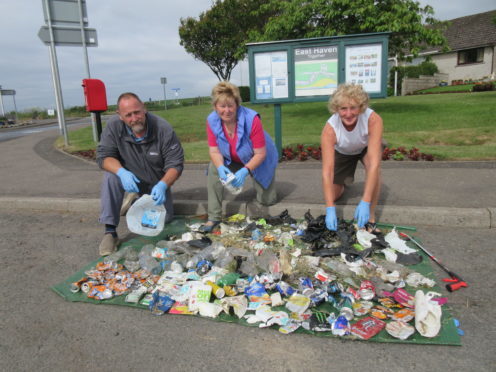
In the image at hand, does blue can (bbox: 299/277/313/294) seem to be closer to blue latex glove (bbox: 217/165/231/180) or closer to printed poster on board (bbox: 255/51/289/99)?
blue latex glove (bbox: 217/165/231/180)

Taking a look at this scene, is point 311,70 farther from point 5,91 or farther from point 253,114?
point 5,91

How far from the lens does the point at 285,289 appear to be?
8.54ft

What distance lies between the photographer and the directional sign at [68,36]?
32.5ft

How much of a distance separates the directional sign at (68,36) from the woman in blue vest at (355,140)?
9.25 m

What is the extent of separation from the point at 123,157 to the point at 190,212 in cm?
114

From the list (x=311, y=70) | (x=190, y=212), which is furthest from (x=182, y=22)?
(x=190, y=212)

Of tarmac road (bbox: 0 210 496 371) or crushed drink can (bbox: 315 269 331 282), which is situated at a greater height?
crushed drink can (bbox: 315 269 331 282)

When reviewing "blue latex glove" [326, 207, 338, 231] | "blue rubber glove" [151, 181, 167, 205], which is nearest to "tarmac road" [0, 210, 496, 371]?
"blue latex glove" [326, 207, 338, 231]

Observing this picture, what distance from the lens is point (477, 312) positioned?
2336mm

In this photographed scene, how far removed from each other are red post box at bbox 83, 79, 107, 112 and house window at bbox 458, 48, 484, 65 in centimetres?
3286

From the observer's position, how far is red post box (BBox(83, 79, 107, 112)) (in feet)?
28.7

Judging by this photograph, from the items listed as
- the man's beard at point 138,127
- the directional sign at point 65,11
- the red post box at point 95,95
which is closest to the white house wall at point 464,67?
the directional sign at point 65,11

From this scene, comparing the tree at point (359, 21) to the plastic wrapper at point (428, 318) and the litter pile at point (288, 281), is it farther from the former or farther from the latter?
the plastic wrapper at point (428, 318)

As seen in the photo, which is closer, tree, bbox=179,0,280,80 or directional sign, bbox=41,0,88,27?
directional sign, bbox=41,0,88,27
